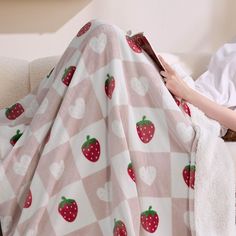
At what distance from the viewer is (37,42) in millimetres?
2338

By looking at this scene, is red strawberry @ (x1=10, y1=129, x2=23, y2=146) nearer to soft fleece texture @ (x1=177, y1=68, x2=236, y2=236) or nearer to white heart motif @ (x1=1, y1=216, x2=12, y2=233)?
white heart motif @ (x1=1, y1=216, x2=12, y2=233)

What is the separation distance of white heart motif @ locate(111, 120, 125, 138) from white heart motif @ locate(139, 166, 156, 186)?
4.4 inches

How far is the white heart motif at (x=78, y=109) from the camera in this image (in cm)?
139

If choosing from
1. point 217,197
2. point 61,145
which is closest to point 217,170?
point 217,197

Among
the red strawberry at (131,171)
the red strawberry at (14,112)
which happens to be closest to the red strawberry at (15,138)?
the red strawberry at (14,112)

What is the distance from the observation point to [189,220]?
130cm

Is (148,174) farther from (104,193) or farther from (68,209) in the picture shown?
(68,209)

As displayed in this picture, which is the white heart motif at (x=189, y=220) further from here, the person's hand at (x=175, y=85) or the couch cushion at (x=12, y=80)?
the couch cushion at (x=12, y=80)

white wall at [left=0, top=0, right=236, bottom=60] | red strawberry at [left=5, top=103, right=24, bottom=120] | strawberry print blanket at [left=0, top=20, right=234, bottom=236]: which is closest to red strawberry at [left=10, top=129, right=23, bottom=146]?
strawberry print blanket at [left=0, top=20, right=234, bottom=236]

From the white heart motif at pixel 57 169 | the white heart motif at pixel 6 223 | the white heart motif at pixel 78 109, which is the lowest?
the white heart motif at pixel 6 223

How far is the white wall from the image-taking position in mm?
2332

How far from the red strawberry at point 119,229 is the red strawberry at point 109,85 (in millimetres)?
358

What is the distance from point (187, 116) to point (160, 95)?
0.12 meters

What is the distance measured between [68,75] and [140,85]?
0.22 metres
